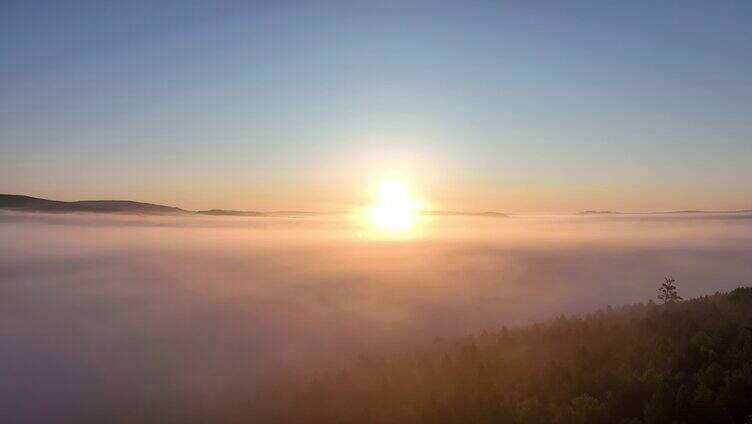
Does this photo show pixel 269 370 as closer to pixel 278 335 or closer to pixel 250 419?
pixel 278 335

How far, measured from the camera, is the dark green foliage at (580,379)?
14.1 m

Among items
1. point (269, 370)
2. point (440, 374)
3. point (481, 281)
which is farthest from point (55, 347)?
point (481, 281)

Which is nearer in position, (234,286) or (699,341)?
(699,341)

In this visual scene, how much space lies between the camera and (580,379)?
17609mm

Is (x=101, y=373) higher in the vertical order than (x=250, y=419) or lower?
lower

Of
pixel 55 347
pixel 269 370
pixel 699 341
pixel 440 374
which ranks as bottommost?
pixel 55 347

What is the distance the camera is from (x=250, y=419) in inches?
1139

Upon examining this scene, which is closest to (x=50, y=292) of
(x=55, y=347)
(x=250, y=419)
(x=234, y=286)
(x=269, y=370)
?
(x=234, y=286)

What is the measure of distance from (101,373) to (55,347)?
3704 centimetres

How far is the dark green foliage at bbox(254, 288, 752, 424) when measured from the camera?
14.1 m

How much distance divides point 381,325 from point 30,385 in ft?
208

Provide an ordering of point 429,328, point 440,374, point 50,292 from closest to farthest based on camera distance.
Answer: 1. point 440,374
2. point 429,328
3. point 50,292

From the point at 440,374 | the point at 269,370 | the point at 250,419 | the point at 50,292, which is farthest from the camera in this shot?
the point at 50,292

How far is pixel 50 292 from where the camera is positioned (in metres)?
179
